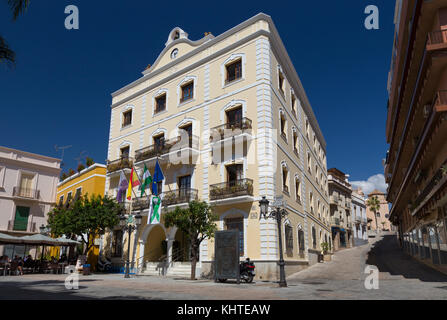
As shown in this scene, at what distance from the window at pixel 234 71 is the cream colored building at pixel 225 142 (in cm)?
7

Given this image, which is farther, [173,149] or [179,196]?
[173,149]

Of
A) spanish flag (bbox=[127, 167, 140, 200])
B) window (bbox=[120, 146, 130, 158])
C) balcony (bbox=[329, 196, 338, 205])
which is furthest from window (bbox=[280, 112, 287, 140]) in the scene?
balcony (bbox=[329, 196, 338, 205])

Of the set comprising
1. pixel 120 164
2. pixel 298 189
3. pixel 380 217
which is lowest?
pixel 298 189

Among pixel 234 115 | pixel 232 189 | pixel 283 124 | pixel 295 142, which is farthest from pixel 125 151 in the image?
pixel 295 142

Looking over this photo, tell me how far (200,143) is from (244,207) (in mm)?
5270

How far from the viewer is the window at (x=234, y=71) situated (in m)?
21.1

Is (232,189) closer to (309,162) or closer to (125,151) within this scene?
(125,151)

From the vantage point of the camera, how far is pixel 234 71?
21.4 meters

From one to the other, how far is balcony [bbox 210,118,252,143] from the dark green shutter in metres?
20.5

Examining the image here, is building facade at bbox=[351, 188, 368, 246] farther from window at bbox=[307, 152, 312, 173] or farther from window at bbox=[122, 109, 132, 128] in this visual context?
window at bbox=[122, 109, 132, 128]

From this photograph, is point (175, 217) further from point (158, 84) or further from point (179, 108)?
point (158, 84)

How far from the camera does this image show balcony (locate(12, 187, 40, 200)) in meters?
30.0

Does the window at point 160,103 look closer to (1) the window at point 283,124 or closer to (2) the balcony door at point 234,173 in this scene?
(2) the balcony door at point 234,173

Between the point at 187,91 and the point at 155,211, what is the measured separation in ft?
29.2
